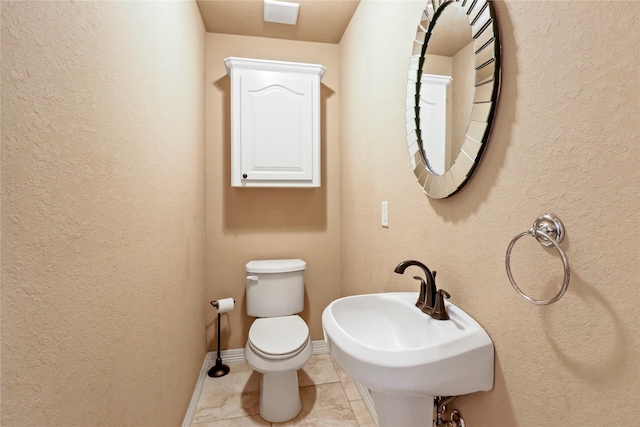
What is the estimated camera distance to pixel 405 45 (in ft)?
4.33

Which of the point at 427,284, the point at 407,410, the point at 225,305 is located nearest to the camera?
the point at 407,410

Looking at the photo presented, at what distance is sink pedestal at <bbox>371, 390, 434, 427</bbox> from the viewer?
36.6 inches

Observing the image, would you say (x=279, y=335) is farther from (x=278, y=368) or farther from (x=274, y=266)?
(x=274, y=266)

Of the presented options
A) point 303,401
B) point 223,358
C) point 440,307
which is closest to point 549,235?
point 440,307

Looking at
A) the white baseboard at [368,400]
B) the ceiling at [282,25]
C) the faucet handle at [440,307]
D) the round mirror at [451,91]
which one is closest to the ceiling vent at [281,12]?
the ceiling at [282,25]

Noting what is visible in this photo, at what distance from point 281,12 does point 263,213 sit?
1331mm

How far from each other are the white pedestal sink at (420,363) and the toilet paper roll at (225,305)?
123cm

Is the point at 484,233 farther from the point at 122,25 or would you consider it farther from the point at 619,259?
the point at 122,25

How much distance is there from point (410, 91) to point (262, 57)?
1.47m

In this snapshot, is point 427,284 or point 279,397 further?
point 279,397

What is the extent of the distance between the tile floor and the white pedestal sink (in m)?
0.83

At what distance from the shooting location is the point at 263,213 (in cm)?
230

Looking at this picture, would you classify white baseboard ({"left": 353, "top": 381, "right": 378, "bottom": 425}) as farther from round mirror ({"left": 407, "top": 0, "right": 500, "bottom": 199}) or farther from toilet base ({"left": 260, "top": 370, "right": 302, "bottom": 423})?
round mirror ({"left": 407, "top": 0, "right": 500, "bottom": 199})

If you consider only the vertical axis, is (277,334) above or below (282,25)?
below
